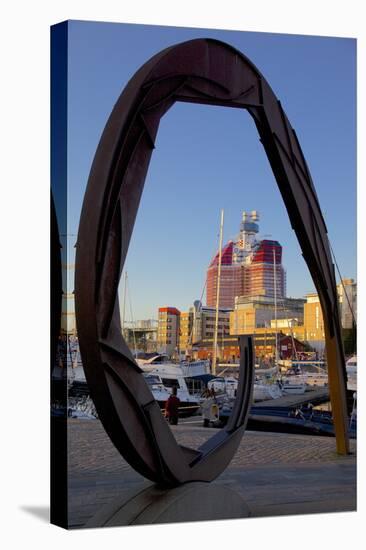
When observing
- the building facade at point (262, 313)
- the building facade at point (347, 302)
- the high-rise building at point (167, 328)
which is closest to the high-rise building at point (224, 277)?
the building facade at point (262, 313)

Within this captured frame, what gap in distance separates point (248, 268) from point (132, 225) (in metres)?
4.76

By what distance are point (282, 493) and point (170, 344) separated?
2969 mm

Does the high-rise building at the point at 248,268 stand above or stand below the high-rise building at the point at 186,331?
above

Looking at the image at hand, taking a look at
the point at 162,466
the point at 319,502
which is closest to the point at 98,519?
the point at 162,466

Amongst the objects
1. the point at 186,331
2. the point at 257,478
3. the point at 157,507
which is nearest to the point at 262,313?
the point at 186,331

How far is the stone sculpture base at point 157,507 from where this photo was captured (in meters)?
7.54

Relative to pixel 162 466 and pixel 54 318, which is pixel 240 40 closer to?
pixel 54 318

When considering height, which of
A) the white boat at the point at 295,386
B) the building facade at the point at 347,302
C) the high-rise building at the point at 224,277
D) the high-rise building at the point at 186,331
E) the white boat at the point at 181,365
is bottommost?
the white boat at the point at 295,386

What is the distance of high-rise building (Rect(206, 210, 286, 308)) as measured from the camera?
11555mm

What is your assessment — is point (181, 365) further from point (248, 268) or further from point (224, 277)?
point (248, 268)

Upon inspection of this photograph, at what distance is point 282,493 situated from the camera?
9039mm

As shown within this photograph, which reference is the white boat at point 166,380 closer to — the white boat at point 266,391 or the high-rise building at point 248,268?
the high-rise building at point 248,268

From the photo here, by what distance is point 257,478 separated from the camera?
948 cm

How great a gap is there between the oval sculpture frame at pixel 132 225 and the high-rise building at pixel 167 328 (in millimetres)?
2028
